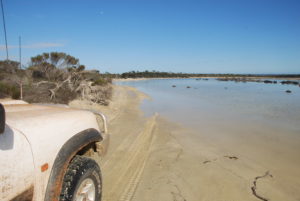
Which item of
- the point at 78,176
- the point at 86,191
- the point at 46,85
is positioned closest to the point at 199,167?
the point at 86,191

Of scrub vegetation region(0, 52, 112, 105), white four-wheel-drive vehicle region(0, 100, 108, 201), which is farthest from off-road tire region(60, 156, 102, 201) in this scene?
scrub vegetation region(0, 52, 112, 105)

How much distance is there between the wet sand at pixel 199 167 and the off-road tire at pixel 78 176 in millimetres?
971

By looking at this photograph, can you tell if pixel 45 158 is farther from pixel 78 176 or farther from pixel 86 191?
pixel 86 191

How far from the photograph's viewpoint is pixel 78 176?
2.21 m

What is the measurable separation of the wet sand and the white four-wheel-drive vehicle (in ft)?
4.47

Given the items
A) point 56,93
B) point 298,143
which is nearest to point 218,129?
point 298,143

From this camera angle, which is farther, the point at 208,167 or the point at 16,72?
the point at 16,72

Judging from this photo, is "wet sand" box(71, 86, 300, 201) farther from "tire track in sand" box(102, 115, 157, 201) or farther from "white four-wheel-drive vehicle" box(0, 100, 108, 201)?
"white four-wheel-drive vehicle" box(0, 100, 108, 201)

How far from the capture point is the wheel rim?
228 cm

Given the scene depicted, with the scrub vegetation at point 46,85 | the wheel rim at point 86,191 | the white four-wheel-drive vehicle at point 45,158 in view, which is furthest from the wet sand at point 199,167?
the scrub vegetation at point 46,85

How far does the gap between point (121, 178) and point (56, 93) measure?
8.33 metres

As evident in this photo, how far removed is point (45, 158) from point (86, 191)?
893 mm

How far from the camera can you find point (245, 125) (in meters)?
9.06

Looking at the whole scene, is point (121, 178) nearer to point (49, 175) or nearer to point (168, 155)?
point (168, 155)
